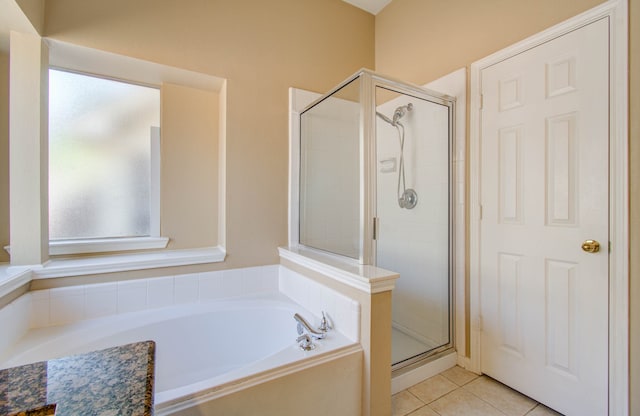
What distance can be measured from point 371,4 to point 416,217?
1.93 meters

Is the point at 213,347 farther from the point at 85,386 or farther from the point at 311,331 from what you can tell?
the point at 85,386

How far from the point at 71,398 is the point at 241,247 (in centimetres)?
162

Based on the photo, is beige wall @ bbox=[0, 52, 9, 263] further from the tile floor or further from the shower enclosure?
the tile floor

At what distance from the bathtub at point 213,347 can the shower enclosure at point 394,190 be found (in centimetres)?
55

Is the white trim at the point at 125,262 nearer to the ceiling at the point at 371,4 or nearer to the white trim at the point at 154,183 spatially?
the white trim at the point at 154,183

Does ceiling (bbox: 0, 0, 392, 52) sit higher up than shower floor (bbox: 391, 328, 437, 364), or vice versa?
ceiling (bbox: 0, 0, 392, 52)

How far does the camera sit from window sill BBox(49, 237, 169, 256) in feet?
5.74

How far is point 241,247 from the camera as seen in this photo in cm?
208

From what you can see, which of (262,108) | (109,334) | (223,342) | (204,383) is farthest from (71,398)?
(262,108)

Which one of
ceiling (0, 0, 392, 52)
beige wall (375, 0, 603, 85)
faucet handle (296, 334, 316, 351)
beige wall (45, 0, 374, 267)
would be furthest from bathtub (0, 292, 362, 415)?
beige wall (375, 0, 603, 85)

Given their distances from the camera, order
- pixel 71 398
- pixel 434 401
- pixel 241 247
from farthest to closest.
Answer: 1. pixel 241 247
2. pixel 434 401
3. pixel 71 398

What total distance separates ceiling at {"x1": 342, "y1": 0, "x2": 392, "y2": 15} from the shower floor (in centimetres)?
268

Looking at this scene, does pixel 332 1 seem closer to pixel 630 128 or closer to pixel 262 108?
pixel 262 108

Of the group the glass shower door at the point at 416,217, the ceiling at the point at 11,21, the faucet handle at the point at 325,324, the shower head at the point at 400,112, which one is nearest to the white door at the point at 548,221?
the glass shower door at the point at 416,217
